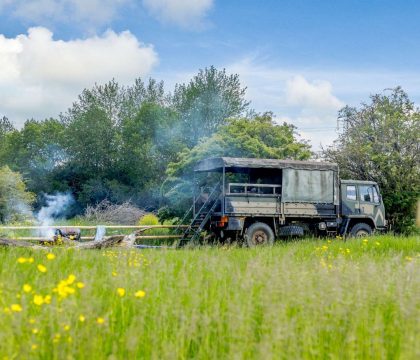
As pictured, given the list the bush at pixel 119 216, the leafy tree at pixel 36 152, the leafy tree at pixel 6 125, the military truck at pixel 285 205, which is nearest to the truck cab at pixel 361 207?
the military truck at pixel 285 205

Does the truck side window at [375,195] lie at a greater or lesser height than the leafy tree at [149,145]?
lesser

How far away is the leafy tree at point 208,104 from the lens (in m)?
45.5

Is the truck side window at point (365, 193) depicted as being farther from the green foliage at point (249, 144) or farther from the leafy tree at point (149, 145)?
the leafy tree at point (149, 145)

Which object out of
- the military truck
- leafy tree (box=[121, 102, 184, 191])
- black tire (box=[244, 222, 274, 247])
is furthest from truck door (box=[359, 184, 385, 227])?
leafy tree (box=[121, 102, 184, 191])

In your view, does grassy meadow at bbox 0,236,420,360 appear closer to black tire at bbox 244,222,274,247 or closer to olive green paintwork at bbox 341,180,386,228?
black tire at bbox 244,222,274,247

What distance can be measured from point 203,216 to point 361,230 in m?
5.28

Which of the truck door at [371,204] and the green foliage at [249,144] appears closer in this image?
the truck door at [371,204]

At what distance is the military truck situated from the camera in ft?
56.0

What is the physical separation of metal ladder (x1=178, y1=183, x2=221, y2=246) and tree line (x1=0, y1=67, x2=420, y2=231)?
460cm

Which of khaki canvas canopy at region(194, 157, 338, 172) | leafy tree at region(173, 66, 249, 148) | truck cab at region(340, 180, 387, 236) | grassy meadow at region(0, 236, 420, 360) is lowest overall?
grassy meadow at region(0, 236, 420, 360)

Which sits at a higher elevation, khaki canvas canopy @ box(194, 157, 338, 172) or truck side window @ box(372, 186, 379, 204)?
khaki canvas canopy @ box(194, 157, 338, 172)

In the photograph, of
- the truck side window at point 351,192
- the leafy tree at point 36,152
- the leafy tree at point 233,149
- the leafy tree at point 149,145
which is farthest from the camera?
the leafy tree at point 36,152

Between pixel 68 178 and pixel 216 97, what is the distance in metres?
13.5

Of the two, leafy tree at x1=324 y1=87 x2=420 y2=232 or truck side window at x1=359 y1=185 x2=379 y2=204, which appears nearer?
truck side window at x1=359 y1=185 x2=379 y2=204
